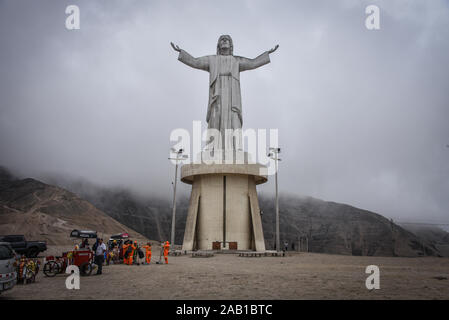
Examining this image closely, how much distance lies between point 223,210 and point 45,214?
110ft

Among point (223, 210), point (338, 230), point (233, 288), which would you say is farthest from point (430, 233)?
point (233, 288)

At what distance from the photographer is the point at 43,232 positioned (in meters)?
38.1

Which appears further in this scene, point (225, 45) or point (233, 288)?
point (225, 45)

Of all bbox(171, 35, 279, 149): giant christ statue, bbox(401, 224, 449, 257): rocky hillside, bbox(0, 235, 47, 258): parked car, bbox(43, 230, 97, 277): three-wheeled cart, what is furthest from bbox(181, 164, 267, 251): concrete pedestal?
bbox(401, 224, 449, 257): rocky hillside

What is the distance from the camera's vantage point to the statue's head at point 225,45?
28.2 meters

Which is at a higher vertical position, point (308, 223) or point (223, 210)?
point (223, 210)

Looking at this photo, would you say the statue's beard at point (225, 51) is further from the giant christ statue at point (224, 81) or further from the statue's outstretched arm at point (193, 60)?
the statue's outstretched arm at point (193, 60)

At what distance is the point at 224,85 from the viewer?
2747 cm

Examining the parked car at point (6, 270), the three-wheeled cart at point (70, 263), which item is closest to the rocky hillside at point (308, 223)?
the three-wheeled cart at point (70, 263)

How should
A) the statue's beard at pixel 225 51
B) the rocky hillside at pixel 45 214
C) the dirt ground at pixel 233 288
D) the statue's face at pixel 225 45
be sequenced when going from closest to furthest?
the dirt ground at pixel 233 288 → the statue's face at pixel 225 45 → the statue's beard at pixel 225 51 → the rocky hillside at pixel 45 214

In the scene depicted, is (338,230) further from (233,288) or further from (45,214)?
(233,288)

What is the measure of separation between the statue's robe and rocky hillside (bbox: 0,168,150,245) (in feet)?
60.1

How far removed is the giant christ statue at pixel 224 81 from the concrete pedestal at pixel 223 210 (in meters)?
2.76
